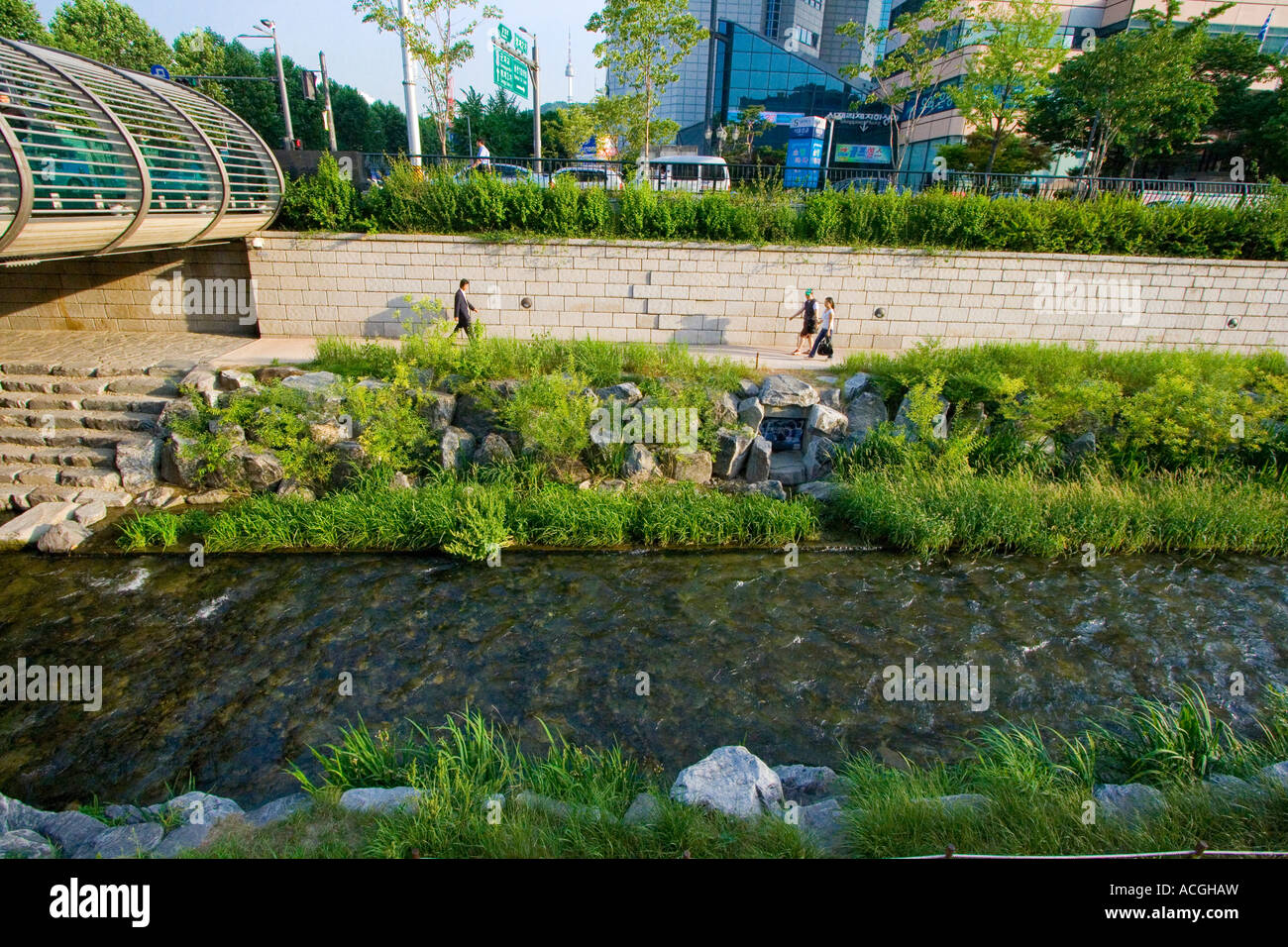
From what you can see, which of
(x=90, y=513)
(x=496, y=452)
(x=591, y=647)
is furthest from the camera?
(x=496, y=452)

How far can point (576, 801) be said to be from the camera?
14.2 feet

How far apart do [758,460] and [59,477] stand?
9760 mm

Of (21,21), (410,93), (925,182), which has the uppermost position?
(21,21)

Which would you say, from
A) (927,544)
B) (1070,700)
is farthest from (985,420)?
(1070,700)

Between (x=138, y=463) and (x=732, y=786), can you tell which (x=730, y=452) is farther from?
(x=138, y=463)

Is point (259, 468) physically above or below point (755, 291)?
below

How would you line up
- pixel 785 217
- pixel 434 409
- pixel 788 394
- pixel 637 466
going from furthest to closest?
1. pixel 785 217
2. pixel 788 394
3. pixel 434 409
4. pixel 637 466

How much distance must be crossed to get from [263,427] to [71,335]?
6563 mm

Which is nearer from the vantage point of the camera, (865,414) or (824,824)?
(824,824)

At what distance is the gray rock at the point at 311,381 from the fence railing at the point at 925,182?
211 inches

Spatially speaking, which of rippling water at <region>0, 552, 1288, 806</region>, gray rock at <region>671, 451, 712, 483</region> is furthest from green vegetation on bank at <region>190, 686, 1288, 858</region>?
gray rock at <region>671, 451, 712, 483</region>

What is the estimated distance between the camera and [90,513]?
27.6 feet

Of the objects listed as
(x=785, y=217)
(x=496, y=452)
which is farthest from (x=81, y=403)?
(x=785, y=217)
